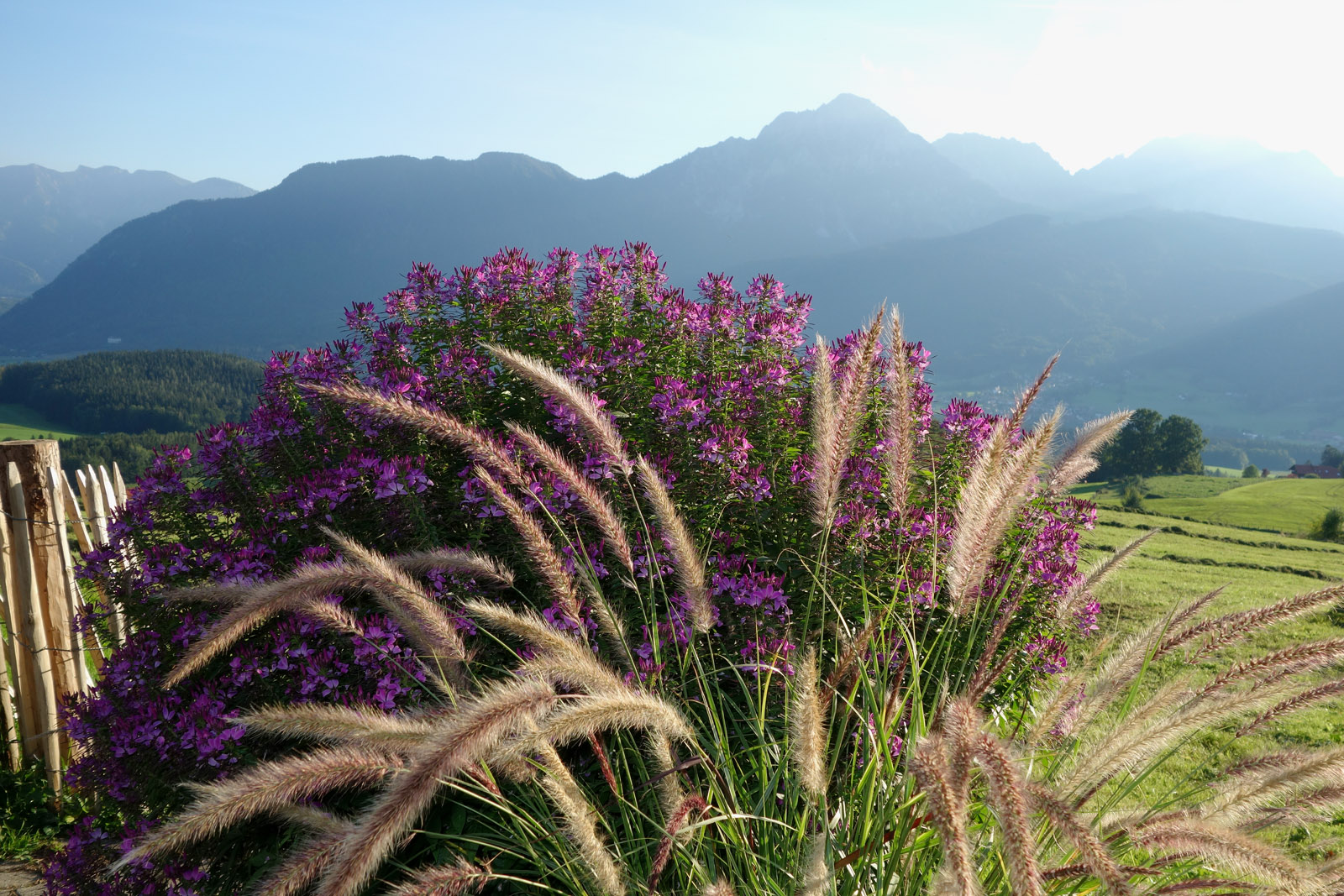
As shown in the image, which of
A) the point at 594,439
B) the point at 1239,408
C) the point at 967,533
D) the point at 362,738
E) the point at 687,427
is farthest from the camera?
the point at 1239,408

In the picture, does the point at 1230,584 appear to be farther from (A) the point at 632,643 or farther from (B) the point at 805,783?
(A) the point at 632,643

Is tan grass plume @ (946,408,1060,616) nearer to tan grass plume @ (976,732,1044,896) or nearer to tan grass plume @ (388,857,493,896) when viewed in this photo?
tan grass plume @ (976,732,1044,896)

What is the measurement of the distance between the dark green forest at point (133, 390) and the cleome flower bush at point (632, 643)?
8491 cm

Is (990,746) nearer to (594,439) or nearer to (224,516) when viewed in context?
(594,439)

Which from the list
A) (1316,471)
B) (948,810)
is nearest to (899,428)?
(948,810)

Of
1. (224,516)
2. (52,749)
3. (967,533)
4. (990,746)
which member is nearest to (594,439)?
(967,533)

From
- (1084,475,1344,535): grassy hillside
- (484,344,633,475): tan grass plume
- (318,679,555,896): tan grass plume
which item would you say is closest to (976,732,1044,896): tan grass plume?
(318,679,555,896): tan grass plume

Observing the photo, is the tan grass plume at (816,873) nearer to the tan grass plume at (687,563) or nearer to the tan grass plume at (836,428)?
the tan grass plume at (687,563)

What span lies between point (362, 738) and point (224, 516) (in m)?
2.10

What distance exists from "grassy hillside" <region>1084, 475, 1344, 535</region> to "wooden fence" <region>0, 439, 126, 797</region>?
1339 inches

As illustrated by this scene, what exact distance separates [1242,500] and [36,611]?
178ft

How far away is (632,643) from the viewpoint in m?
2.79

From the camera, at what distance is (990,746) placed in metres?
1.19

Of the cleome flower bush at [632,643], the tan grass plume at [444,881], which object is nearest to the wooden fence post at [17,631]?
the cleome flower bush at [632,643]
